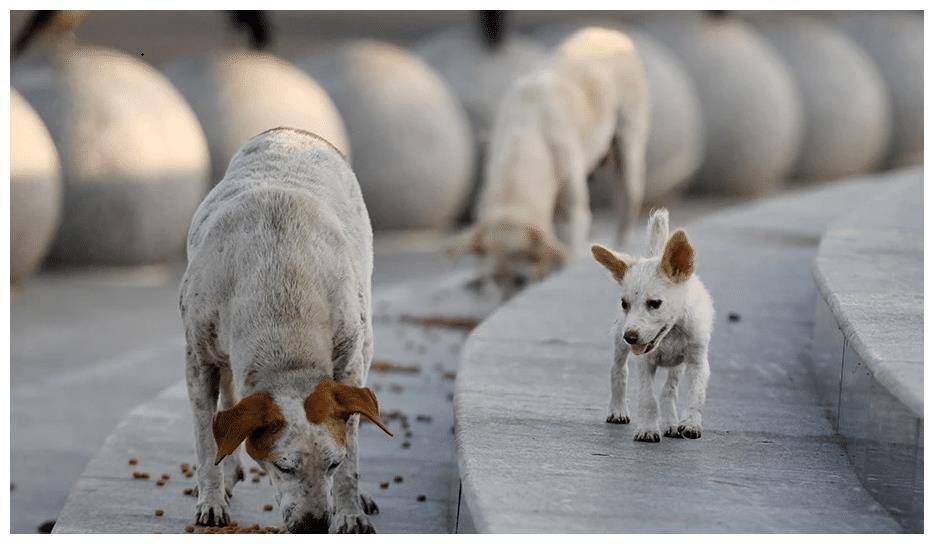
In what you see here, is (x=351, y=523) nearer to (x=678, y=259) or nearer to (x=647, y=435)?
(x=647, y=435)

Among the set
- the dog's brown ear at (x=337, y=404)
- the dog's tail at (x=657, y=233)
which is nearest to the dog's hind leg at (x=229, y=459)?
the dog's brown ear at (x=337, y=404)

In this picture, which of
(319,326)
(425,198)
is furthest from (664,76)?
(319,326)

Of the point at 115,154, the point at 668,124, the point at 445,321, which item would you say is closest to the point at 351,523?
the point at 445,321

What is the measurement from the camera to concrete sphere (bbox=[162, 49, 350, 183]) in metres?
15.2

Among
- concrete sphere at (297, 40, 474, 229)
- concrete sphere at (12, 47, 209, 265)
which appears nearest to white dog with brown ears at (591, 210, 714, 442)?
concrete sphere at (12, 47, 209, 265)

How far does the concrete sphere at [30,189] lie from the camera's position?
12391 mm

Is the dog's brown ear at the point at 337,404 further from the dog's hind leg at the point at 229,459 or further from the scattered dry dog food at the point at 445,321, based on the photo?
the scattered dry dog food at the point at 445,321

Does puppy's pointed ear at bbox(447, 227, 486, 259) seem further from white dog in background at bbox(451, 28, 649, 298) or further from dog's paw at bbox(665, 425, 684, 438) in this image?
dog's paw at bbox(665, 425, 684, 438)

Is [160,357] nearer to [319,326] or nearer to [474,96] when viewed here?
[319,326]

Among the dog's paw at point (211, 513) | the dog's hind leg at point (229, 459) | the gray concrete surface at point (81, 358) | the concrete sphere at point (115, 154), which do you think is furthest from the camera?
the concrete sphere at point (115, 154)

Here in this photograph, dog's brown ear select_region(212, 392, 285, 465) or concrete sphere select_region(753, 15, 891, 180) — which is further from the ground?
dog's brown ear select_region(212, 392, 285, 465)

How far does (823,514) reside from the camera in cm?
540

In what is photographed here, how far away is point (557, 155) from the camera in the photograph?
12633 mm

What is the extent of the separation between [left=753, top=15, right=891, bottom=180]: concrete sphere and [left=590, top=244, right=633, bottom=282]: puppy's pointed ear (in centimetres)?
1753
